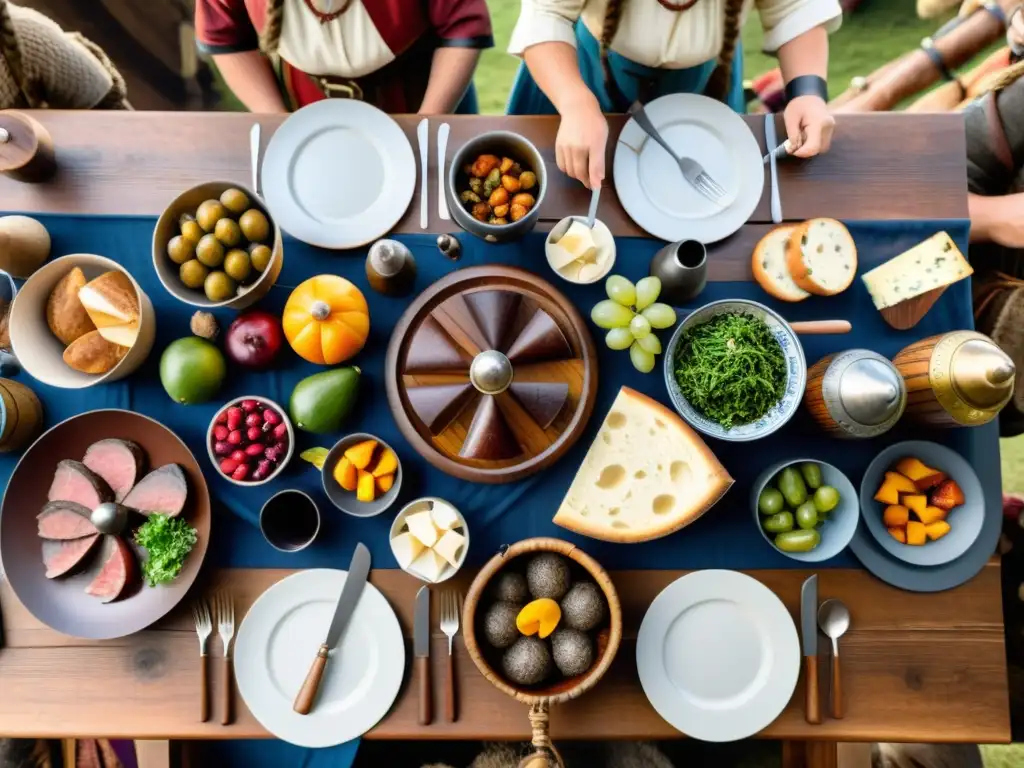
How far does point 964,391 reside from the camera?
103 cm

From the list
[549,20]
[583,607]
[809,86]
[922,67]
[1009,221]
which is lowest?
[583,607]

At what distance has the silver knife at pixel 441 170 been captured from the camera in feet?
4.25

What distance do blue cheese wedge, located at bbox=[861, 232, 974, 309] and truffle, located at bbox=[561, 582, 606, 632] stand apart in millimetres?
833

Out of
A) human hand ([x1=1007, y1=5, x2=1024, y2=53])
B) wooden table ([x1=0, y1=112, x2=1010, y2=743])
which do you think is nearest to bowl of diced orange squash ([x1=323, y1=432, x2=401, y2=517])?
wooden table ([x1=0, y1=112, x2=1010, y2=743])

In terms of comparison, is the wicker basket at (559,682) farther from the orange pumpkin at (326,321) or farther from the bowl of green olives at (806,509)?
the orange pumpkin at (326,321)

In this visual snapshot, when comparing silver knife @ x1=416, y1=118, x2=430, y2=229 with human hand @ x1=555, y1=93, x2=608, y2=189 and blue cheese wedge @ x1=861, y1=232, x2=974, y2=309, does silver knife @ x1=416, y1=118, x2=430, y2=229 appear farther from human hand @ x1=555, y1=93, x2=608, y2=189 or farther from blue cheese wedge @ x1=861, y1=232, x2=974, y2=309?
blue cheese wedge @ x1=861, y1=232, x2=974, y2=309

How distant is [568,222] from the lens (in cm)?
121

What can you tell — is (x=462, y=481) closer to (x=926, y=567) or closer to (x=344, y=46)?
(x=926, y=567)

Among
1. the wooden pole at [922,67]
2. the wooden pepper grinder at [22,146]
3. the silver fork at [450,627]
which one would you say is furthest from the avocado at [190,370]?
the wooden pole at [922,67]

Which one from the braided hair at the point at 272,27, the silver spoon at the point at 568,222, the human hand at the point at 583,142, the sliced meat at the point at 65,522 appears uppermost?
the braided hair at the point at 272,27

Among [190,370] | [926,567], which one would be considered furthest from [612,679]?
[190,370]

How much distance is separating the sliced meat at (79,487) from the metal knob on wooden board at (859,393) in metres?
1.37

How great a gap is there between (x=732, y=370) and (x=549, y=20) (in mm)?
869

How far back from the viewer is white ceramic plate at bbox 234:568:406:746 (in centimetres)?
117
